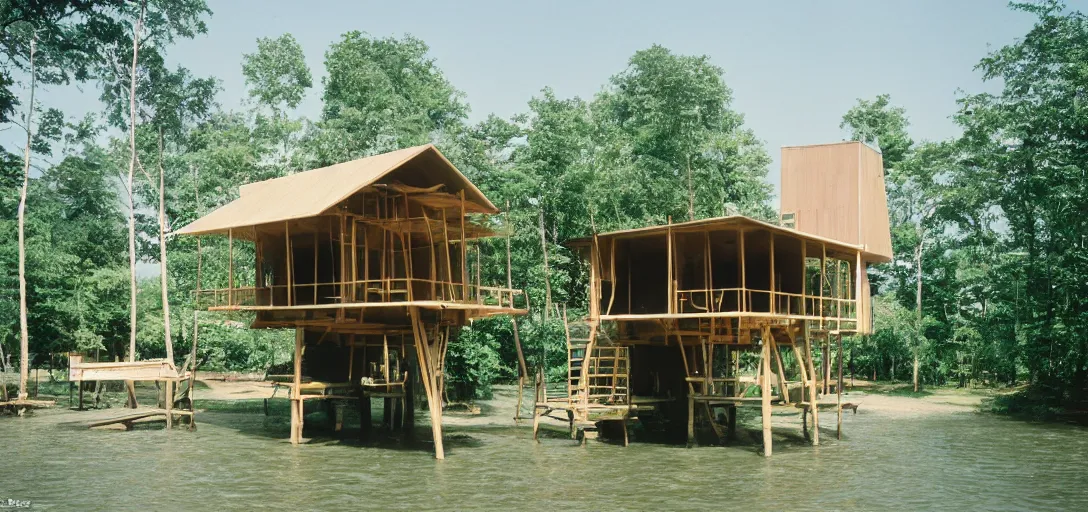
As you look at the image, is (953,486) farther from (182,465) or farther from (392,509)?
(182,465)

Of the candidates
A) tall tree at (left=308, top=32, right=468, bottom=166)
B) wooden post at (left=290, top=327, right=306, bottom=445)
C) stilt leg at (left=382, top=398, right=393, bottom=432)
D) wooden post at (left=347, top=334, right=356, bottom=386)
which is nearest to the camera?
wooden post at (left=290, top=327, right=306, bottom=445)

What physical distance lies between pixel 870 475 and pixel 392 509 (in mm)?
11984

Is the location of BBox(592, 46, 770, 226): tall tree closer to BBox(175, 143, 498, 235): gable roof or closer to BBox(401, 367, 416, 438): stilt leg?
BBox(401, 367, 416, 438): stilt leg

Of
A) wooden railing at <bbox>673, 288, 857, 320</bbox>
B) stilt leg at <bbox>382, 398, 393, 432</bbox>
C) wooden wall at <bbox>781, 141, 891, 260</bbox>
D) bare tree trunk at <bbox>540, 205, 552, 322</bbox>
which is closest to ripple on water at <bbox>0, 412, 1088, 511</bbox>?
stilt leg at <bbox>382, 398, 393, 432</bbox>

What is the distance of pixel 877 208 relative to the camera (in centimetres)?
3509

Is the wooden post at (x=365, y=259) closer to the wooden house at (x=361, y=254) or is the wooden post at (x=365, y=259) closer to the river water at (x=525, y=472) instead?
the wooden house at (x=361, y=254)

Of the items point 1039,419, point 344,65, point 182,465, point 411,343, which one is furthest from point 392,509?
point 344,65

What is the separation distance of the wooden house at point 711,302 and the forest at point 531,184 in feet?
16.6

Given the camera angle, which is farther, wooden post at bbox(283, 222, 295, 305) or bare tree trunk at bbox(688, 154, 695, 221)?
bare tree trunk at bbox(688, 154, 695, 221)

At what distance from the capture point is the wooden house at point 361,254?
25406mm

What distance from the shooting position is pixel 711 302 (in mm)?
25719

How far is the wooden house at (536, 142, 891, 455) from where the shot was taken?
86.8 feet

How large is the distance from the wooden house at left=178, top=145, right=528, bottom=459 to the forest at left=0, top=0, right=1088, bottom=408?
10134mm

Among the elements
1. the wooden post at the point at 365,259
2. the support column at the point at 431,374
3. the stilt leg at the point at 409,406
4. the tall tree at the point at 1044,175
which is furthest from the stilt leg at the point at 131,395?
the tall tree at the point at 1044,175
